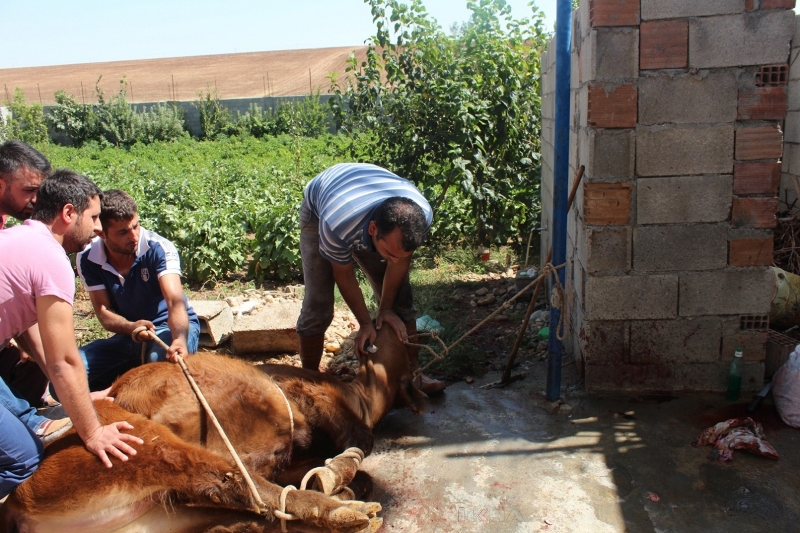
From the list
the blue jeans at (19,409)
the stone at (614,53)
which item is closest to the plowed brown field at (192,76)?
the stone at (614,53)

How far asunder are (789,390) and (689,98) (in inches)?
73.3

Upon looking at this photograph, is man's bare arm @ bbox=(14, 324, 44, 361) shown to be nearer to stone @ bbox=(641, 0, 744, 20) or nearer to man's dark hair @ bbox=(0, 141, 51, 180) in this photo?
man's dark hair @ bbox=(0, 141, 51, 180)

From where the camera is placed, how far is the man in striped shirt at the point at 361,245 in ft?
12.0

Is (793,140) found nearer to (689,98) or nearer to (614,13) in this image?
(689,98)

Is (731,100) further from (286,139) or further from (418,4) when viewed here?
(286,139)

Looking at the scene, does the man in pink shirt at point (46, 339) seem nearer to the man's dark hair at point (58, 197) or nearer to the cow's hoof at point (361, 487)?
the man's dark hair at point (58, 197)

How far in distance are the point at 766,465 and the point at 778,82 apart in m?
2.21

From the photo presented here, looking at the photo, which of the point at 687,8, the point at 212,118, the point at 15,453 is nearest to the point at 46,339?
the point at 15,453

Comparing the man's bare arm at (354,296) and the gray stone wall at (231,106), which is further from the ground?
the gray stone wall at (231,106)

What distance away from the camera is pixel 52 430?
10.8 feet

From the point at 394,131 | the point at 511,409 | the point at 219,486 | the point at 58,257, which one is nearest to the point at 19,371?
the point at 58,257

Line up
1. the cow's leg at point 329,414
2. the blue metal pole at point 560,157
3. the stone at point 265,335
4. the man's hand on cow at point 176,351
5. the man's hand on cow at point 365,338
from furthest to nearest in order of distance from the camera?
the stone at point 265,335 → the man's hand on cow at point 365,338 → the blue metal pole at point 560,157 → the cow's leg at point 329,414 → the man's hand on cow at point 176,351

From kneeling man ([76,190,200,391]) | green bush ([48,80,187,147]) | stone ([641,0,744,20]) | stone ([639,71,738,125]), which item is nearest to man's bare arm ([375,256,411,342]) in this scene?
kneeling man ([76,190,200,391])

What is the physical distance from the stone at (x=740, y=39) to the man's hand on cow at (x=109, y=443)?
3.68m
